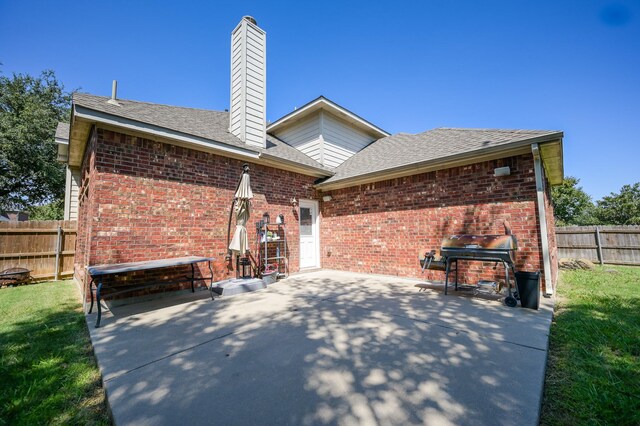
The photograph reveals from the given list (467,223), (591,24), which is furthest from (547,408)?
(591,24)

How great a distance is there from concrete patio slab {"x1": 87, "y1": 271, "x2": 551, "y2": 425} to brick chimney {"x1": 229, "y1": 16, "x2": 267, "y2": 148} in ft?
17.6

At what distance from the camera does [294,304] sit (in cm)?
467

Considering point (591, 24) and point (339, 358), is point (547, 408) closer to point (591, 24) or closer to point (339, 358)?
point (339, 358)

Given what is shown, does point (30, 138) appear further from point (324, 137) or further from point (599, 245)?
point (599, 245)

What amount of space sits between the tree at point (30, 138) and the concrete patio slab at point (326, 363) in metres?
18.5

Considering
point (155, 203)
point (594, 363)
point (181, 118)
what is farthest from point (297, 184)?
point (594, 363)

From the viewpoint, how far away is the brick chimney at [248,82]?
7.83 metres

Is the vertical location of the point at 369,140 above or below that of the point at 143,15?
below

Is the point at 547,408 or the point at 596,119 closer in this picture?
the point at 547,408

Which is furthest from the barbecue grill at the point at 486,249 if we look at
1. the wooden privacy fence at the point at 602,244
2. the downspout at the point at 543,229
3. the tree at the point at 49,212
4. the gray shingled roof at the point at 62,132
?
the tree at the point at 49,212

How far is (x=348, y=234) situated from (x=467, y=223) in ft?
11.2

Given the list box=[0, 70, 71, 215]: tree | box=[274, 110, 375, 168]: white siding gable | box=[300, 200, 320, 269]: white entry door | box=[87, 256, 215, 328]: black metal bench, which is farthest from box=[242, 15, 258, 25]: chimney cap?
box=[0, 70, 71, 215]: tree

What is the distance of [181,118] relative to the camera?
7121mm

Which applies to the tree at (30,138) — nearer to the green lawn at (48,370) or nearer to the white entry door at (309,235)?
the green lawn at (48,370)
